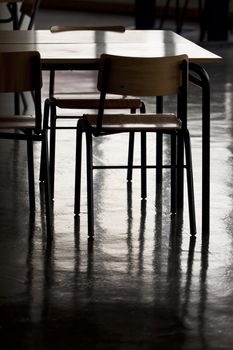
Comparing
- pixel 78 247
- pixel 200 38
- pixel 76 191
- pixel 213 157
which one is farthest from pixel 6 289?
pixel 200 38

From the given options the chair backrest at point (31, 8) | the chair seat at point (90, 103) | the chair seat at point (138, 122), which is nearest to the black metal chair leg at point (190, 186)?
the chair seat at point (138, 122)

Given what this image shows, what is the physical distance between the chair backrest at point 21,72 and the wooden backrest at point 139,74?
0.29m

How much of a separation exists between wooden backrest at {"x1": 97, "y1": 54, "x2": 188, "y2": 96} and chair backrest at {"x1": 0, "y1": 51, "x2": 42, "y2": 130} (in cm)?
29

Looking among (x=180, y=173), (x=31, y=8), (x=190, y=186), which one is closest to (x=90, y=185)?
(x=190, y=186)

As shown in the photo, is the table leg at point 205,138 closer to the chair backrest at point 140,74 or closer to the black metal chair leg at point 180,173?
the chair backrest at point 140,74

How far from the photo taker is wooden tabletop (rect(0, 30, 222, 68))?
5027 mm

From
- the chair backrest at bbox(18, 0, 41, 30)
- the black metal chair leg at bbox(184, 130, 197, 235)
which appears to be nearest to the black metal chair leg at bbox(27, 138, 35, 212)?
the black metal chair leg at bbox(184, 130, 197, 235)

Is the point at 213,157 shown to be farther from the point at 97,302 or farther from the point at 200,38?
the point at 200,38

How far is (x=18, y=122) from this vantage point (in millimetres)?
5113

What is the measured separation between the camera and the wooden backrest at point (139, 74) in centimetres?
478

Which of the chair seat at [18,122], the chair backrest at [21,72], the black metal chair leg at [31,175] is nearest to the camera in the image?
the chair backrest at [21,72]

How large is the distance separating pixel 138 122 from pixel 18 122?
0.58 m

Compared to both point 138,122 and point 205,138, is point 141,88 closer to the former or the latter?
point 138,122

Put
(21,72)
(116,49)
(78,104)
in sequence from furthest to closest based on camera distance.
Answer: (78,104) < (116,49) < (21,72)
